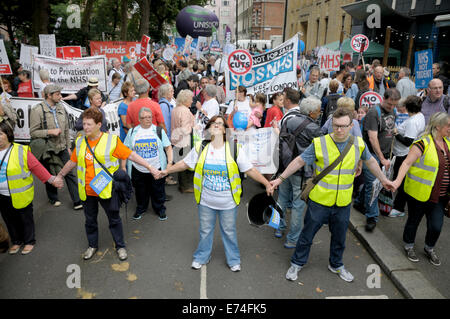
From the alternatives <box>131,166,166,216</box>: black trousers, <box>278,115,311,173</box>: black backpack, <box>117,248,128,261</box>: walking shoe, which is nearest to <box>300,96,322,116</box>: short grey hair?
<box>278,115,311,173</box>: black backpack

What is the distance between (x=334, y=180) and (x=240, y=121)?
300 centimetres

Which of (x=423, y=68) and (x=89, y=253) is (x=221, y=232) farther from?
(x=423, y=68)

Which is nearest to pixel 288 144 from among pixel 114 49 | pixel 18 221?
pixel 18 221

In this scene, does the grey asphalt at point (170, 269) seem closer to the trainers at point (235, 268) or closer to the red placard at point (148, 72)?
the trainers at point (235, 268)

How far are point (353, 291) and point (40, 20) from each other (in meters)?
15.3

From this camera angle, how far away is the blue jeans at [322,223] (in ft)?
12.2

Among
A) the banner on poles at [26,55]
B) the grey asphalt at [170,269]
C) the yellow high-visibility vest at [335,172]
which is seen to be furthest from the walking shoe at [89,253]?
the banner on poles at [26,55]

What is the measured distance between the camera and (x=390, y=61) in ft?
74.6

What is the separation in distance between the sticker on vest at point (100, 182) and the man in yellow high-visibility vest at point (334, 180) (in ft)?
6.41

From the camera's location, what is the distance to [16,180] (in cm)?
411

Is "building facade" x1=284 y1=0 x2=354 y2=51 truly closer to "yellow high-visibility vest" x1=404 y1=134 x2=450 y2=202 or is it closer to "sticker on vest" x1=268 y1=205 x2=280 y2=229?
"yellow high-visibility vest" x1=404 y1=134 x2=450 y2=202

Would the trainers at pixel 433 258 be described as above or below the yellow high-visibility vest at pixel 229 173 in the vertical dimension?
below

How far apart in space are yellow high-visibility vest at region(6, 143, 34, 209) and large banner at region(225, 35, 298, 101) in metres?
3.74

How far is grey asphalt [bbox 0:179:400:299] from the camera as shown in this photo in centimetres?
374
